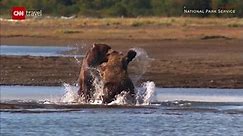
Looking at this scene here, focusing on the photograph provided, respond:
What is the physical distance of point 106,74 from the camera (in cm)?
2102

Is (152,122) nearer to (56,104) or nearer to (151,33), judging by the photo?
(56,104)

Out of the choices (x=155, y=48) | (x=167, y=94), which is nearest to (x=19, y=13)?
(x=155, y=48)

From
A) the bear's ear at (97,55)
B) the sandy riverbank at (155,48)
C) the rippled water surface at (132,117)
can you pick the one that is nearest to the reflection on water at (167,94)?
the rippled water surface at (132,117)

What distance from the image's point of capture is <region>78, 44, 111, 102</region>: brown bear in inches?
829

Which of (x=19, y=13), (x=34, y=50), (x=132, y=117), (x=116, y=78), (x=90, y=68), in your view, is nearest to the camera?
(x=132, y=117)

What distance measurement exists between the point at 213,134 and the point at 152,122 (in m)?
1.53

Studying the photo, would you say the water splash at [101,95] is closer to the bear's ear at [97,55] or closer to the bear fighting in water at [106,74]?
the bear fighting in water at [106,74]

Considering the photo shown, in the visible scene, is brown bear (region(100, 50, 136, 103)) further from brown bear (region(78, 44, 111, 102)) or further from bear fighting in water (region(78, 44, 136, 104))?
brown bear (region(78, 44, 111, 102))

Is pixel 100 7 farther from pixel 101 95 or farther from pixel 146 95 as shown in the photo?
pixel 101 95

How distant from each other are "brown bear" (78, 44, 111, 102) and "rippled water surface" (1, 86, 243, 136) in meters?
0.56

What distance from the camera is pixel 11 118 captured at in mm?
18750

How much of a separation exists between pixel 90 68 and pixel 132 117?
89.5 inches

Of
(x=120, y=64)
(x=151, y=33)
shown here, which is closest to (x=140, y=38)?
(x=151, y=33)

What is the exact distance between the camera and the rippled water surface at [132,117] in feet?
57.4
